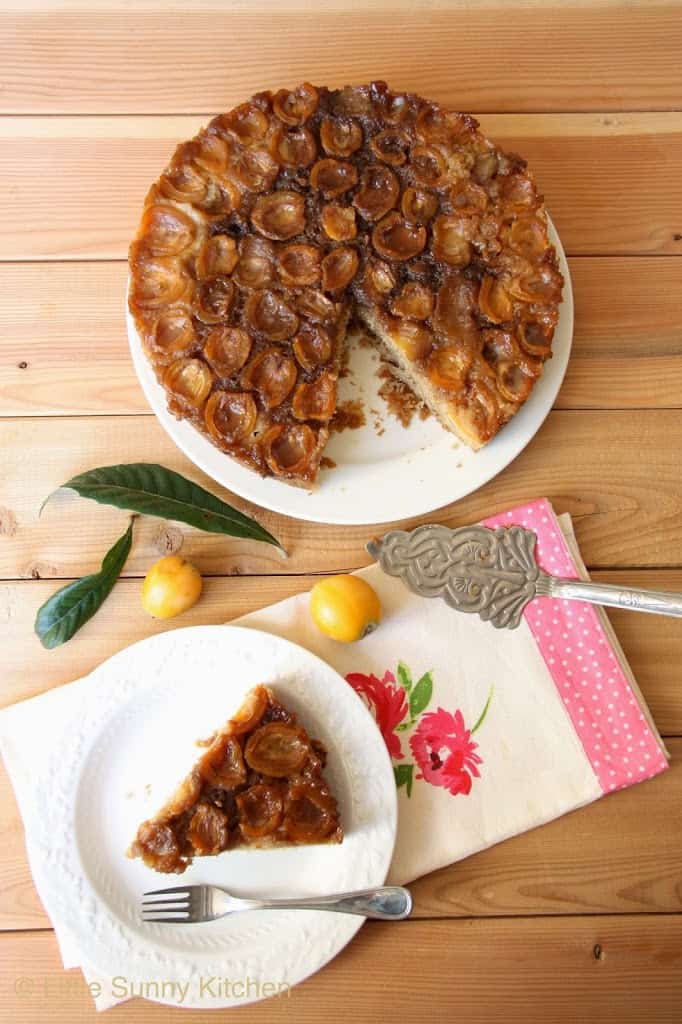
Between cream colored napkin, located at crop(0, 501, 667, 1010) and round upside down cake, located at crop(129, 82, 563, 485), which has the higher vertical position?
round upside down cake, located at crop(129, 82, 563, 485)

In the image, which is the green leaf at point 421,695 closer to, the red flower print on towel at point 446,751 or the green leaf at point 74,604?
the red flower print on towel at point 446,751

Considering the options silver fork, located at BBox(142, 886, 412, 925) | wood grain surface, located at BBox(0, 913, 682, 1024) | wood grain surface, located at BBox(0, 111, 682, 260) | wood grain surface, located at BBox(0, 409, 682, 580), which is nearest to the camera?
silver fork, located at BBox(142, 886, 412, 925)

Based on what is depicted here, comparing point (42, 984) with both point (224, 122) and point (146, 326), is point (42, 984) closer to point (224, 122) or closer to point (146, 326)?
point (146, 326)

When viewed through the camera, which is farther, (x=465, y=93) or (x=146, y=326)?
(x=465, y=93)

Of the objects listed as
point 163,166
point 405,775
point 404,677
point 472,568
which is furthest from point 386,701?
point 163,166

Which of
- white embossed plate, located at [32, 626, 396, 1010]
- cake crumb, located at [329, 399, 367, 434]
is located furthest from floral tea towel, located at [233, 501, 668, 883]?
cake crumb, located at [329, 399, 367, 434]

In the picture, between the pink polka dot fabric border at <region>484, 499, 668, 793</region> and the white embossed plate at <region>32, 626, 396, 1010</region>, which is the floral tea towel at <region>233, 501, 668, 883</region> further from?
the white embossed plate at <region>32, 626, 396, 1010</region>

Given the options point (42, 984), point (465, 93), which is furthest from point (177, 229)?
point (42, 984)

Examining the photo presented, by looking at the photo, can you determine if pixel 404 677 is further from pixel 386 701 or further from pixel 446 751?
pixel 446 751
